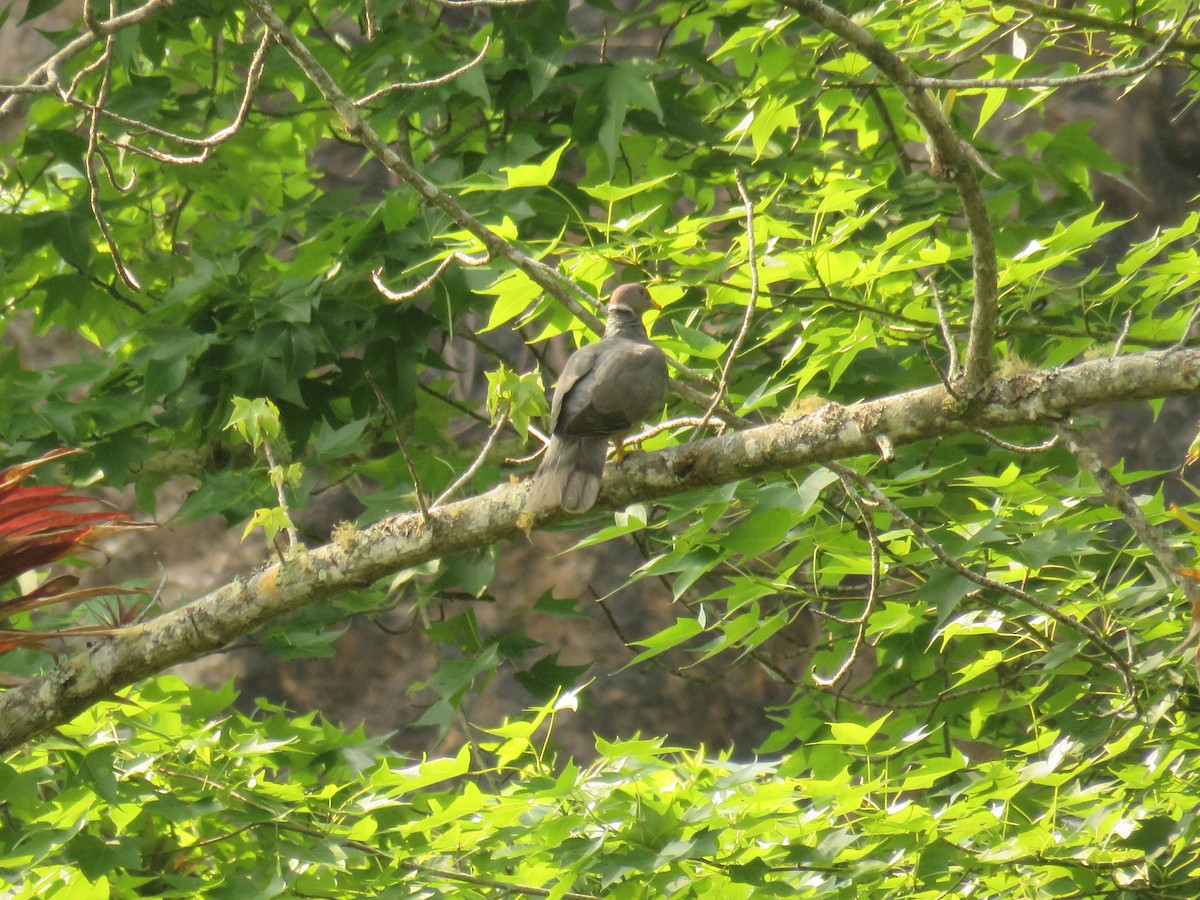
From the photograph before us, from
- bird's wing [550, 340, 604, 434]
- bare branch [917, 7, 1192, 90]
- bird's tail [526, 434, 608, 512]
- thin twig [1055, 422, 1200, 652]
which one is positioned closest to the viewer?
bare branch [917, 7, 1192, 90]

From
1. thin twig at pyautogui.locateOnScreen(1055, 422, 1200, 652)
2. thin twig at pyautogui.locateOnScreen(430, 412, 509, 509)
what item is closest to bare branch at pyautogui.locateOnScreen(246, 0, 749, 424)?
thin twig at pyautogui.locateOnScreen(430, 412, 509, 509)

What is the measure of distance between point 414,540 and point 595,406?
0.65 meters

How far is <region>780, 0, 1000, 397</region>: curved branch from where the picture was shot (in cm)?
176

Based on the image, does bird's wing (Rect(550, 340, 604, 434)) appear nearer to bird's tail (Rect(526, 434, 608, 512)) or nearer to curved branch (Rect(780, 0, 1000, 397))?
bird's tail (Rect(526, 434, 608, 512))

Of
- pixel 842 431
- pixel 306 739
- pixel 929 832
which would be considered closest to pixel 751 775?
pixel 929 832

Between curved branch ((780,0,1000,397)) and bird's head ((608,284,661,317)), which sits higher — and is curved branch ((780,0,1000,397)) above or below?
above

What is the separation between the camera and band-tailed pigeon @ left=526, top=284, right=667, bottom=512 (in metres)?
2.37

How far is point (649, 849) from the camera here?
226cm

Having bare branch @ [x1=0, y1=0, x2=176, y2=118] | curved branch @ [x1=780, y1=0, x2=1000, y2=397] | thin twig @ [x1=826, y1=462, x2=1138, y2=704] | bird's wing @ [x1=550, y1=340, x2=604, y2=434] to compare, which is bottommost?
thin twig @ [x1=826, y1=462, x2=1138, y2=704]

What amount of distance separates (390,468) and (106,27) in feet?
5.93

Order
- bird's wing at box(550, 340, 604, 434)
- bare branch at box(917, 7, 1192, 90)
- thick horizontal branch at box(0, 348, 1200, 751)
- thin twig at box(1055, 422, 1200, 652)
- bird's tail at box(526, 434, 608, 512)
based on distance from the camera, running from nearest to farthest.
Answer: bare branch at box(917, 7, 1192, 90) → thin twig at box(1055, 422, 1200, 652) → thick horizontal branch at box(0, 348, 1200, 751) → bird's tail at box(526, 434, 608, 512) → bird's wing at box(550, 340, 604, 434)

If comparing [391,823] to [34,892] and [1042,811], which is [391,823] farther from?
[1042,811]

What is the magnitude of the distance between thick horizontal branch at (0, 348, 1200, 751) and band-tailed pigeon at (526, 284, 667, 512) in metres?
0.04

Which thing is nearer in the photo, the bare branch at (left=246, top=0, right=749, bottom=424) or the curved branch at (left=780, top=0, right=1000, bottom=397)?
the curved branch at (left=780, top=0, right=1000, bottom=397)
